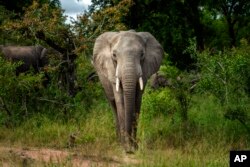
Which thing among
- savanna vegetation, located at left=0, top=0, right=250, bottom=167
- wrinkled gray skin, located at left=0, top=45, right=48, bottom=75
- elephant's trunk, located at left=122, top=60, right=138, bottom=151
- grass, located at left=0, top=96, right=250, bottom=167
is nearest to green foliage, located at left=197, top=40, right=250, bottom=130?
savanna vegetation, located at left=0, top=0, right=250, bottom=167

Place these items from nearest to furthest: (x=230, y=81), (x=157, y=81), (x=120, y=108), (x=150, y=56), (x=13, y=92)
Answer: (x=120, y=108), (x=150, y=56), (x=230, y=81), (x=13, y=92), (x=157, y=81)

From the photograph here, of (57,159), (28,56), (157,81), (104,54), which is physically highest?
(28,56)

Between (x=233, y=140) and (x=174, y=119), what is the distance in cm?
202

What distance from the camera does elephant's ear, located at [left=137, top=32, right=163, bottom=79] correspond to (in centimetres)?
1174

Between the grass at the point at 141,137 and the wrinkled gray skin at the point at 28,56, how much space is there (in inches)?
190

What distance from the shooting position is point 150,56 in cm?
1194

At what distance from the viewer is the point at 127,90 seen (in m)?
10.8

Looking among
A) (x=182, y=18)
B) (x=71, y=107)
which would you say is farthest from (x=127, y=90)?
(x=182, y=18)

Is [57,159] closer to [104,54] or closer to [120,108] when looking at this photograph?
[120,108]

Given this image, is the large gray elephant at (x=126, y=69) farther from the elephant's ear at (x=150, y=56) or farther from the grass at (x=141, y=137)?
the grass at (x=141, y=137)

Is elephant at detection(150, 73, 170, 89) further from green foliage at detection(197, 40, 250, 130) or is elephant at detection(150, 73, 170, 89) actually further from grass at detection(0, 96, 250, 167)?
green foliage at detection(197, 40, 250, 130)

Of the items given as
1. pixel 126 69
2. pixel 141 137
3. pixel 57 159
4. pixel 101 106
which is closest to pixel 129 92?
pixel 126 69

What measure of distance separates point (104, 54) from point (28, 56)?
740 centimetres

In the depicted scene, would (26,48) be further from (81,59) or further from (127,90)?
(127,90)
